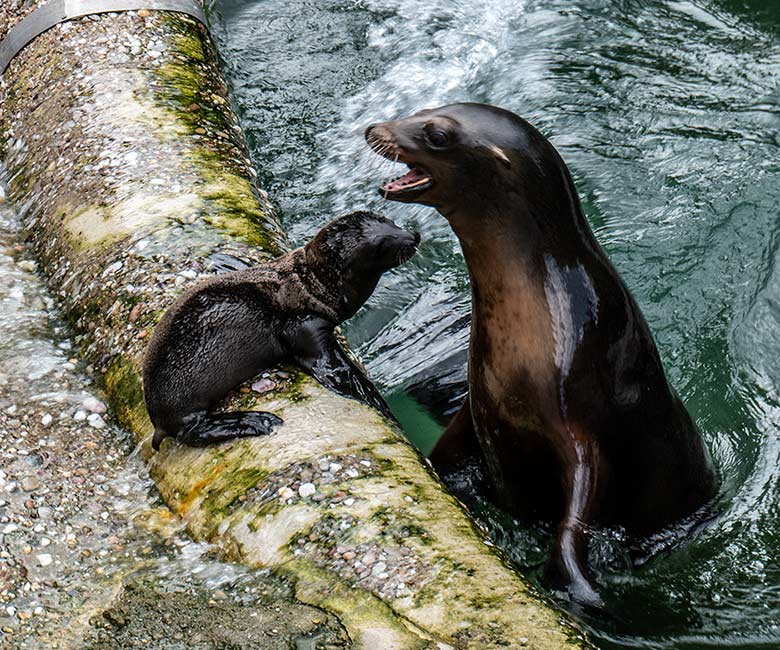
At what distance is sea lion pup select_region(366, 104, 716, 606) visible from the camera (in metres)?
4.44

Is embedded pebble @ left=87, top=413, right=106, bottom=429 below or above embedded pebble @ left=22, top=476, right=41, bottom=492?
below

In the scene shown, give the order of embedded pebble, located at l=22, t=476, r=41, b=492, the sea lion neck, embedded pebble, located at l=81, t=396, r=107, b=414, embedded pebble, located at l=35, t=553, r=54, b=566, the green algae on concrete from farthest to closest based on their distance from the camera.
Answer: the sea lion neck
embedded pebble, located at l=81, t=396, r=107, b=414
embedded pebble, located at l=22, t=476, r=41, b=492
embedded pebble, located at l=35, t=553, r=54, b=566
the green algae on concrete

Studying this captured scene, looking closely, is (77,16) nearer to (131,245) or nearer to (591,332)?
(131,245)

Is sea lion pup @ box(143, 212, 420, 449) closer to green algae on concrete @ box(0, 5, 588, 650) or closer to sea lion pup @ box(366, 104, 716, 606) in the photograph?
green algae on concrete @ box(0, 5, 588, 650)

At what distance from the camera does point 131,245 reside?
18.6 ft

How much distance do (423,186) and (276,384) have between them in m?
1.05

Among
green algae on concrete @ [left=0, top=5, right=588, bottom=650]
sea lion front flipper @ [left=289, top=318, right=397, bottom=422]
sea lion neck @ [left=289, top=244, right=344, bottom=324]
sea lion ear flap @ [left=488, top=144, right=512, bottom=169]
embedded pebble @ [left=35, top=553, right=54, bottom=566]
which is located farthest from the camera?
sea lion neck @ [left=289, top=244, right=344, bottom=324]

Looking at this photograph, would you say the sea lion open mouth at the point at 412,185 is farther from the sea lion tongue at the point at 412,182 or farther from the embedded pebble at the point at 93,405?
the embedded pebble at the point at 93,405

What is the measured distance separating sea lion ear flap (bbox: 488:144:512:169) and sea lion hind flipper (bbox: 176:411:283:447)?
1.27m

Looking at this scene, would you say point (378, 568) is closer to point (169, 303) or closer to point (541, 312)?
point (541, 312)

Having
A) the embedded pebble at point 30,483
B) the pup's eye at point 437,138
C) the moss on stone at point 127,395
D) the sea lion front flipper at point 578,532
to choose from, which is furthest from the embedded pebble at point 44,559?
the pup's eye at point 437,138

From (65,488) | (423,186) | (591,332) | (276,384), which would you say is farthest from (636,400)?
(65,488)

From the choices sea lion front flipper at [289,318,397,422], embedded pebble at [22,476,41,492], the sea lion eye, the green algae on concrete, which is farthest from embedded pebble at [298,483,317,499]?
the sea lion eye

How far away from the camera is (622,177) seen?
7.52m
